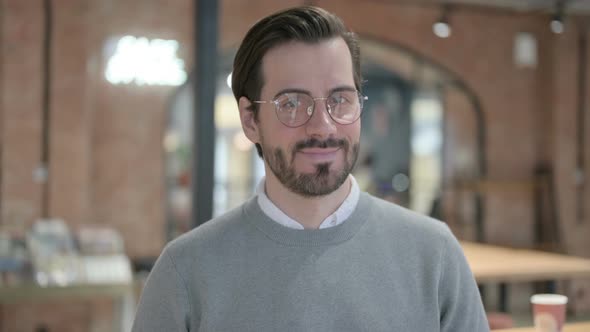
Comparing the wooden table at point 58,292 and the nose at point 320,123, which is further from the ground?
the nose at point 320,123

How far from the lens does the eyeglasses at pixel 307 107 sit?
1452 millimetres

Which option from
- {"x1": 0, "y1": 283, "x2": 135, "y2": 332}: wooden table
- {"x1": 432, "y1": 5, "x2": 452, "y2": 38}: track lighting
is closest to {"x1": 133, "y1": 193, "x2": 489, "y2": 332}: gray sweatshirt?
{"x1": 0, "y1": 283, "x2": 135, "y2": 332}: wooden table

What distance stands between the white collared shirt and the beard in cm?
8

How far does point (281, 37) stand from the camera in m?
1.50

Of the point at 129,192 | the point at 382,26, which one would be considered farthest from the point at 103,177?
the point at 382,26

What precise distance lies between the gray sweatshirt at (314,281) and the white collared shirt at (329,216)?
0.01 m

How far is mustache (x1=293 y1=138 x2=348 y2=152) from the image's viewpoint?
1432 millimetres

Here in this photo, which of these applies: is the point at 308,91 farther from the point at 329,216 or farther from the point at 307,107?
the point at 329,216

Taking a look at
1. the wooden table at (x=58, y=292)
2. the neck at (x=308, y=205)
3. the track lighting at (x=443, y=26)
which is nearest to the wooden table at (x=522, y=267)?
the wooden table at (x=58, y=292)

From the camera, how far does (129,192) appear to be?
23.3 ft

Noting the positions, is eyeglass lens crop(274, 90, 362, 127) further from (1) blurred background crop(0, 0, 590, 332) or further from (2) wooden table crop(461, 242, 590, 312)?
(2) wooden table crop(461, 242, 590, 312)

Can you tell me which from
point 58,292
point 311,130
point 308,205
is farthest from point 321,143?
point 58,292

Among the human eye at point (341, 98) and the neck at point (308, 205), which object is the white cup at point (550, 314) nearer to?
the neck at point (308, 205)

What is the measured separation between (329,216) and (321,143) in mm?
172
